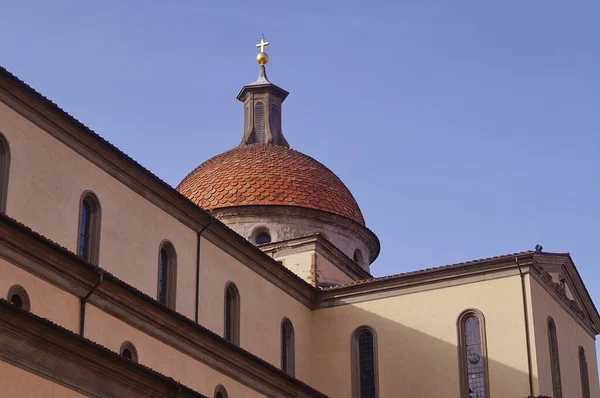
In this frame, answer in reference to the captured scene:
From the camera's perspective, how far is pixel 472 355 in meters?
35.1

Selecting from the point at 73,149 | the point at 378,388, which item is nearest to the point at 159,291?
the point at 73,149

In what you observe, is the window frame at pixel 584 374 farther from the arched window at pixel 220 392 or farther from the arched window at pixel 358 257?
the arched window at pixel 220 392

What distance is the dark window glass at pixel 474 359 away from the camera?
114 ft

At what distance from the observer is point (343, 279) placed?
4100 cm

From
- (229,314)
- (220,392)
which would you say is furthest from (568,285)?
(220,392)

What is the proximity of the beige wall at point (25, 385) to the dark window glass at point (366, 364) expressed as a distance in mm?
16139

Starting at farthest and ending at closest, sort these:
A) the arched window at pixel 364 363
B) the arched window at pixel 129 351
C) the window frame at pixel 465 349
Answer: the arched window at pixel 364 363
the window frame at pixel 465 349
the arched window at pixel 129 351

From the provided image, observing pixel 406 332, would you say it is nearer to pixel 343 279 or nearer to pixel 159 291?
pixel 343 279

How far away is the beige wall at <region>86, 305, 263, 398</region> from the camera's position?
26.4 m

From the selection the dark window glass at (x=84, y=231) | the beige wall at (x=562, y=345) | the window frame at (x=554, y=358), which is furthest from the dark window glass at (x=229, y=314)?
the window frame at (x=554, y=358)

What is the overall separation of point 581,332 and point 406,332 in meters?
6.45

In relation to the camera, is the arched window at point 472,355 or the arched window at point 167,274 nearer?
the arched window at point 167,274

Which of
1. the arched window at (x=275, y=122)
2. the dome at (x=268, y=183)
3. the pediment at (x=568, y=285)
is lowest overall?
the pediment at (x=568, y=285)

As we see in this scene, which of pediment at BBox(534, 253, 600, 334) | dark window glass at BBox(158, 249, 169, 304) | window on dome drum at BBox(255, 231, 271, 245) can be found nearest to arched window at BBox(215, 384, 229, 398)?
dark window glass at BBox(158, 249, 169, 304)
